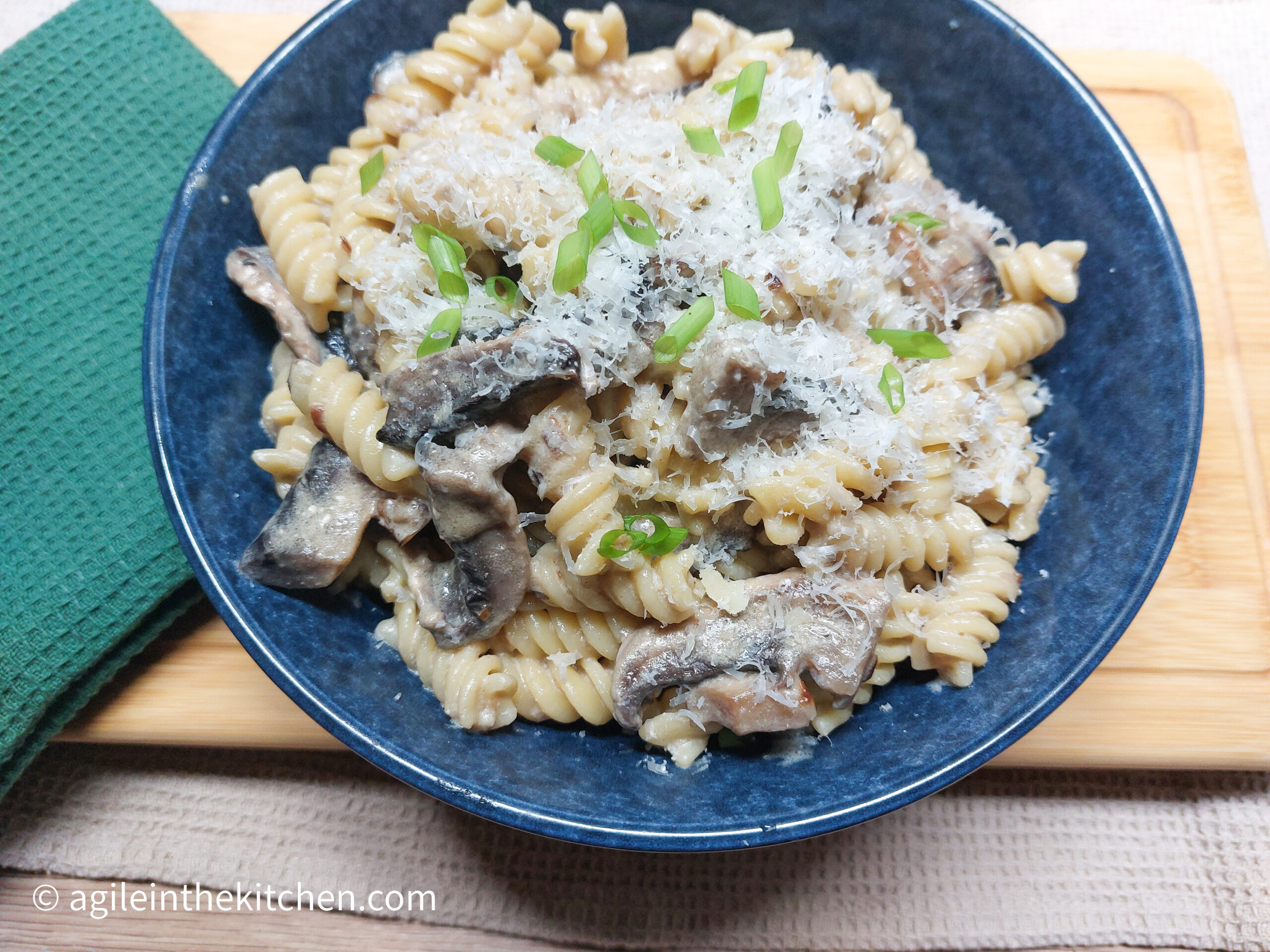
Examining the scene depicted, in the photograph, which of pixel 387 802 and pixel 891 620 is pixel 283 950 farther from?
pixel 891 620

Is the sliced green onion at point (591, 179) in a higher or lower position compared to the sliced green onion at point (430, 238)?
higher

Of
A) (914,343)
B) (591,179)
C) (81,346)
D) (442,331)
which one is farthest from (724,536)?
(81,346)

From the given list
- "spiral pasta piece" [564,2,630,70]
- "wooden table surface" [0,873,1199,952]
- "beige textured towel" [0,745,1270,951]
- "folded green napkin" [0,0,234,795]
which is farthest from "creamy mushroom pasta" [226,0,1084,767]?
"wooden table surface" [0,873,1199,952]

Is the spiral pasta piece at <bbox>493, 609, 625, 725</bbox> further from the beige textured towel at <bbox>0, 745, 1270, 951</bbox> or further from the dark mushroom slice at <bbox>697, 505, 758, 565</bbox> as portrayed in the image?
the beige textured towel at <bbox>0, 745, 1270, 951</bbox>

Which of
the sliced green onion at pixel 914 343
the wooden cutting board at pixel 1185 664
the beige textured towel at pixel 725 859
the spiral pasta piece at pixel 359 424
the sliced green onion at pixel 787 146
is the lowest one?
the beige textured towel at pixel 725 859

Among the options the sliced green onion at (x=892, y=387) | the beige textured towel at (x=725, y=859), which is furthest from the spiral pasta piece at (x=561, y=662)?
the sliced green onion at (x=892, y=387)

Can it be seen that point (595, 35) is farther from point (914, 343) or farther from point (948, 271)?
point (914, 343)

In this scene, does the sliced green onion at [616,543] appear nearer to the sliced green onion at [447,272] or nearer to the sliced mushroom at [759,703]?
the sliced mushroom at [759,703]

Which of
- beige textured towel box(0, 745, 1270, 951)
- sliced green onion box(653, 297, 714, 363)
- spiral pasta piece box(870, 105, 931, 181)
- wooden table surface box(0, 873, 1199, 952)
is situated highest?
spiral pasta piece box(870, 105, 931, 181)

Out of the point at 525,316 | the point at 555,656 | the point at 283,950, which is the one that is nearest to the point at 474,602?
the point at 555,656
